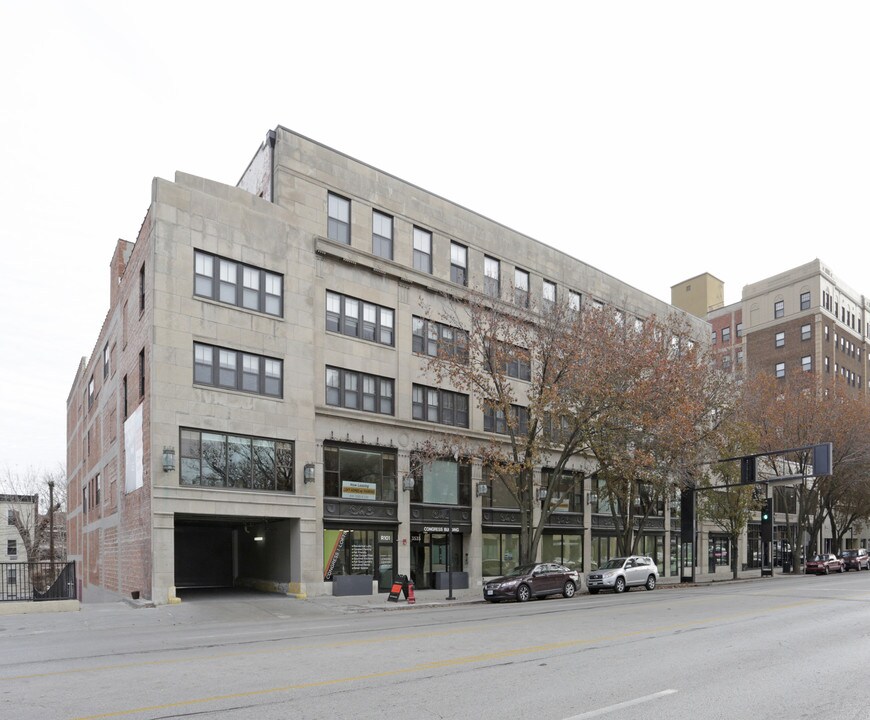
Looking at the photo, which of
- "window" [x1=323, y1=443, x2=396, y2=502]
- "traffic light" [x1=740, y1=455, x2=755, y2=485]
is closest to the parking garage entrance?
"window" [x1=323, y1=443, x2=396, y2=502]

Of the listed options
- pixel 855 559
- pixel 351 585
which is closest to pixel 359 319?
pixel 351 585

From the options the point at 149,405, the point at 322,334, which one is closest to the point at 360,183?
the point at 322,334

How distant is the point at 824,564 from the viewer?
5244 cm

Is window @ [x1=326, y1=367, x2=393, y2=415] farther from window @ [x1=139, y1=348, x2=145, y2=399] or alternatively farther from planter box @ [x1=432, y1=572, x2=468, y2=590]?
planter box @ [x1=432, y1=572, x2=468, y2=590]

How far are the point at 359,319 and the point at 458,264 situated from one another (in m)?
6.83

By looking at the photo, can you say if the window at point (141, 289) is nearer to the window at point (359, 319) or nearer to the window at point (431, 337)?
the window at point (359, 319)

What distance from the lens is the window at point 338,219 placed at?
32344 mm

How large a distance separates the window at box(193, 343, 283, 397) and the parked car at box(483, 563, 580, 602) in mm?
10715

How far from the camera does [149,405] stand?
26562 millimetres

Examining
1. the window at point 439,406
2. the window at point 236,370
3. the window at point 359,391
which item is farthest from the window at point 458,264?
the window at point 236,370

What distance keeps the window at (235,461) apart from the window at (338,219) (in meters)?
8.91

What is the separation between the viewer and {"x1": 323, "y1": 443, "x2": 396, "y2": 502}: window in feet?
102

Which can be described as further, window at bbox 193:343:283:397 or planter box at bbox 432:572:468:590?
planter box at bbox 432:572:468:590

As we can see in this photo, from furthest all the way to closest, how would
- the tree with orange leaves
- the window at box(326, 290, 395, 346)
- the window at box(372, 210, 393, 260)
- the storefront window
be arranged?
the storefront window → the window at box(372, 210, 393, 260) → the window at box(326, 290, 395, 346) → the tree with orange leaves
